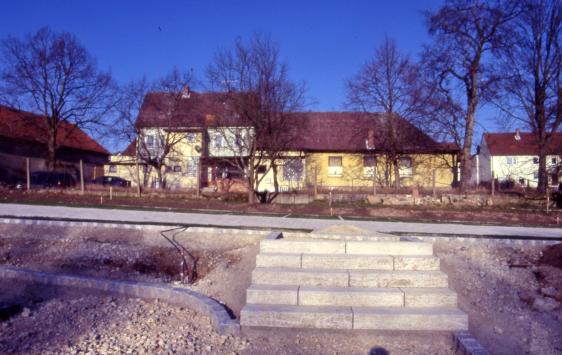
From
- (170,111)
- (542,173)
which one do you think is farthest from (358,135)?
(170,111)

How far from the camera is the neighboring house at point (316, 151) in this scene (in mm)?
29703

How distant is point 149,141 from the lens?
34.5 metres

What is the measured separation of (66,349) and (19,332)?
89 cm

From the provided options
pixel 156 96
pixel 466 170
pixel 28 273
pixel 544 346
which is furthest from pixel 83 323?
pixel 156 96

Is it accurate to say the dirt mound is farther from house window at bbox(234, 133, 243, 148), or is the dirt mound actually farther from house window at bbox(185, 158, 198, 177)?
A: house window at bbox(185, 158, 198, 177)

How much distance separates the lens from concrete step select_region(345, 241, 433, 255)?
287 inches

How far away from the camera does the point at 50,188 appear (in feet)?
70.5

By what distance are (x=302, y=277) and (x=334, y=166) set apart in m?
29.7

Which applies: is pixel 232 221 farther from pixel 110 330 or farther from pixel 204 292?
pixel 110 330

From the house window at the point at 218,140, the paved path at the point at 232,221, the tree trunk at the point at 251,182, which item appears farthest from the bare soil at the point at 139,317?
the house window at the point at 218,140

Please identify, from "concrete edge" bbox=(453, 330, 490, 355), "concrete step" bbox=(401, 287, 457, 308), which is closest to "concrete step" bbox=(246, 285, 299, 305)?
"concrete step" bbox=(401, 287, 457, 308)

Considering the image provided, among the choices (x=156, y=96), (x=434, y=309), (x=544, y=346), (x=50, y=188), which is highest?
(x=156, y=96)

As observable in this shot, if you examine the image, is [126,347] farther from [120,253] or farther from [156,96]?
[156,96]

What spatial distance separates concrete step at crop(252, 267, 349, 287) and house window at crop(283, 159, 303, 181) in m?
21.6
